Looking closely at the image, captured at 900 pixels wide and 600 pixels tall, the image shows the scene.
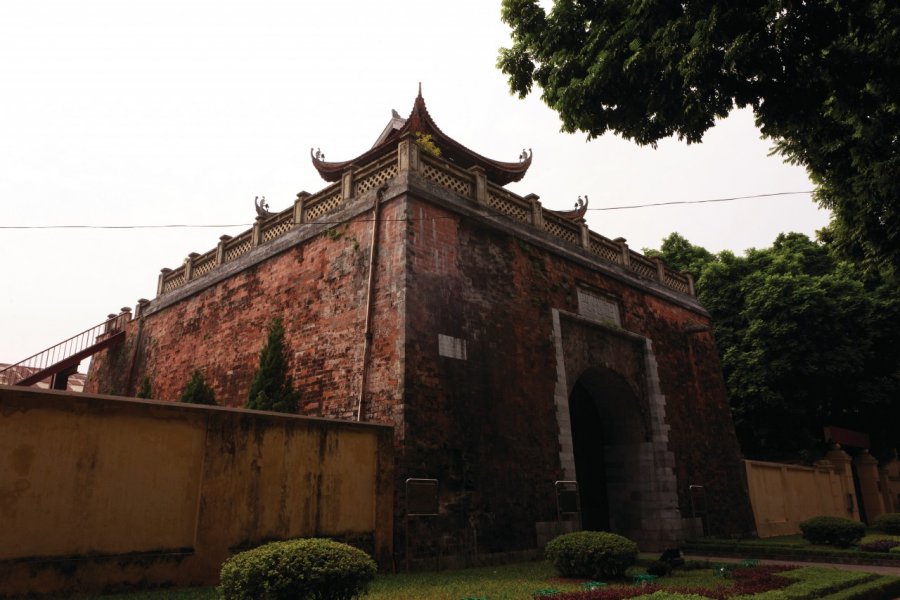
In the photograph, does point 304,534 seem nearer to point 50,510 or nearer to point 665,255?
point 50,510

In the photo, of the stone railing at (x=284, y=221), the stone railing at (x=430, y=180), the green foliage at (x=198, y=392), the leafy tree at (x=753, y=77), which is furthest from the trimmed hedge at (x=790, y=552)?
the green foliage at (x=198, y=392)

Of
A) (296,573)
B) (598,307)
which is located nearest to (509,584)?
(296,573)

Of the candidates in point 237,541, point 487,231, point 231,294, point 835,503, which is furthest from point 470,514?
point 835,503

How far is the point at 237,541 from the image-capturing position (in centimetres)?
804

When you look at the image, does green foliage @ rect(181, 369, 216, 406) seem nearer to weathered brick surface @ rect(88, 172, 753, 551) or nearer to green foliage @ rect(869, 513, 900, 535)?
weathered brick surface @ rect(88, 172, 753, 551)

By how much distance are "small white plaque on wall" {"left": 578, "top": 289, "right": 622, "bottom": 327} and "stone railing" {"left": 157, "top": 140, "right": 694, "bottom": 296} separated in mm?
1272

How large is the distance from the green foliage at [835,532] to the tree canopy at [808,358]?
29.5 feet

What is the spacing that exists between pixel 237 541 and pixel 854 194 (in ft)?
32.2

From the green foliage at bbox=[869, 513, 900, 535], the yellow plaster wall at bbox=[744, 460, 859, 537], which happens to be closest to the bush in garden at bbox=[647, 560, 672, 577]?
the yellow plaster wall at bbox=[744, 460, 859, 537]

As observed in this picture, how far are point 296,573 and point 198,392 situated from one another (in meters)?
10.8

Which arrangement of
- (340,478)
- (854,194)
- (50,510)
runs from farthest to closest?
(340,478), (854,194), (50,510)

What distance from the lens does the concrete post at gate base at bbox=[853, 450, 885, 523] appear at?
24.5m

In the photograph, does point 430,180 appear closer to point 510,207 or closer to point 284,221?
point 510,207

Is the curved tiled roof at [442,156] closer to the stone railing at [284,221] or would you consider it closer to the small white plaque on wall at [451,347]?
the stone railing at [284,221]
